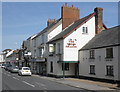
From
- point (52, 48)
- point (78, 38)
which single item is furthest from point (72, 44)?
point (52, 48)

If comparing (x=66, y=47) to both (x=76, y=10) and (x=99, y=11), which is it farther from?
(x=76, y=10)

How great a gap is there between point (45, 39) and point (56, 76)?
8791mm

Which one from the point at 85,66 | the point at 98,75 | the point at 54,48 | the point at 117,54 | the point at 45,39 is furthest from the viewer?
the point at 45,39

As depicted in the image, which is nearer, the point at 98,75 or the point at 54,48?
the point at 98,75

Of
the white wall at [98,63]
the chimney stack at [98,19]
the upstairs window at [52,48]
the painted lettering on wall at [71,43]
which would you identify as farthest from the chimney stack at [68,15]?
the white wall at [98,63]

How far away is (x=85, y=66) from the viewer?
27141 mm

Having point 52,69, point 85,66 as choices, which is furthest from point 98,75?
point 52,69

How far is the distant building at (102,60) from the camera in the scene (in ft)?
67.9

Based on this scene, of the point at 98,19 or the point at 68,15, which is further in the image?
the point at 68,15

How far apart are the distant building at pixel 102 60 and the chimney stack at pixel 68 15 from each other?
8659 mm

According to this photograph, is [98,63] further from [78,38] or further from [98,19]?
[98,19]

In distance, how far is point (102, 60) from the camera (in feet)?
75.7

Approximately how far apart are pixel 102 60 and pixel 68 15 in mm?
15323

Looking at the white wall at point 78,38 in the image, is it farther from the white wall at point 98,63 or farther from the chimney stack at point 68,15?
the chimney stack at point 68,15
